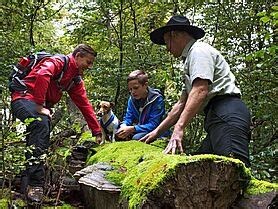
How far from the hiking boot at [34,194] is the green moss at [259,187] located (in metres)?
1.99

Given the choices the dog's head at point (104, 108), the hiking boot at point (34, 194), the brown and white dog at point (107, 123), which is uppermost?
the dog's head at point (104, 108)

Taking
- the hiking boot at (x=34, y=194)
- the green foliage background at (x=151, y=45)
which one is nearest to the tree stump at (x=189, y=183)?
the hiking boot at (x=34, y=194)

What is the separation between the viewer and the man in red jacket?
372 cm

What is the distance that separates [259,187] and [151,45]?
21.1 feet

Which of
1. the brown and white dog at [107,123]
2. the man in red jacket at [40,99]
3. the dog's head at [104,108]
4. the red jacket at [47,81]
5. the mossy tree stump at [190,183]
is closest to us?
the mossy tree stump at [190,183]

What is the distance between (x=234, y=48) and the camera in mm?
7227

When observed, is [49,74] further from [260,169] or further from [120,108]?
[120,108]

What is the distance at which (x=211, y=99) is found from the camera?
3221 mm

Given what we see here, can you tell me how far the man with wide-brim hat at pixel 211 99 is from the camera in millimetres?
2895

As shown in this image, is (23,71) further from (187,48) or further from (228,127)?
(228,127)

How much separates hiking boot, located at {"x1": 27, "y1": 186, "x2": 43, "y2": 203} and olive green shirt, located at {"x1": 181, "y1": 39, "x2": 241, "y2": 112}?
176 centimetres

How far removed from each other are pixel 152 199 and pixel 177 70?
15.9 ft

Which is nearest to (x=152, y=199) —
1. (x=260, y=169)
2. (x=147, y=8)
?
(x=260, y=169)

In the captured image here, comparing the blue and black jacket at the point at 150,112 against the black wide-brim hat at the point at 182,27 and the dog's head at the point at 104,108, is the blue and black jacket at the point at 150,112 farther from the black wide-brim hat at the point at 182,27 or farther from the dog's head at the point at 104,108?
the black wide-brim hat at the point at 182,27
